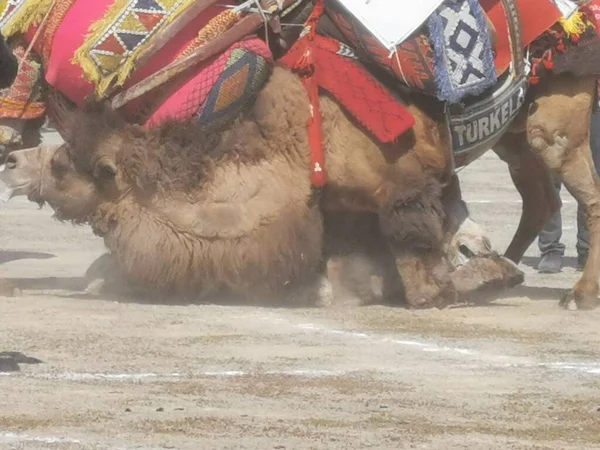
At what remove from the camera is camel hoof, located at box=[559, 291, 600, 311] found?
9.02 meters

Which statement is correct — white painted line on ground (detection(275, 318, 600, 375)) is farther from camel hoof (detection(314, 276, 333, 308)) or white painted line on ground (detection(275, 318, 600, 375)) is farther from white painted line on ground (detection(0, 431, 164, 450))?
white painted line on ground (detection(0, 431, 164, 450))

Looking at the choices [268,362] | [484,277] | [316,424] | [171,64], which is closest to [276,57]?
[171,64]

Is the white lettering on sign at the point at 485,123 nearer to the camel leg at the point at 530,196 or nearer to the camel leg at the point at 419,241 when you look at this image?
the camel leg at the point at 419,241

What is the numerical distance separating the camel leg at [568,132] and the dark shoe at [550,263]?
7.14ft

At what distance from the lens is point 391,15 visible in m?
8.73

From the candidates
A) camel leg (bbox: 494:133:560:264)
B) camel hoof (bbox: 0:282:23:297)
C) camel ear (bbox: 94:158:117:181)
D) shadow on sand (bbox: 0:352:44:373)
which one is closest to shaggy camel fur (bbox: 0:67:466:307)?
camel ear (bbox: 94:158:117:181)

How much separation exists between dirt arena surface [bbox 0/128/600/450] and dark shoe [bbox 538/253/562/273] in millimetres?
1736

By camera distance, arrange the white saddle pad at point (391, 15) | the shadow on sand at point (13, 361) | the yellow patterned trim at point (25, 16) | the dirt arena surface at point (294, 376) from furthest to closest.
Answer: the yellow patterned trim at point (25, 16)
the white saddle pad at point (391, 15)
the shadow on sand at point (13, 361)
the dirt arena surface at point (294, 376)

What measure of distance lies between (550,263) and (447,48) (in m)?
3.29

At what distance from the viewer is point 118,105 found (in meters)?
8.74

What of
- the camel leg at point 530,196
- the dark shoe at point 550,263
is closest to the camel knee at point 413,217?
the camel leg at point 530,196

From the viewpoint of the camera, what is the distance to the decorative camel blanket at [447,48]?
871 cm

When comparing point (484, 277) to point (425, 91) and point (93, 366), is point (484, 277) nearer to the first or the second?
point (425, 91)

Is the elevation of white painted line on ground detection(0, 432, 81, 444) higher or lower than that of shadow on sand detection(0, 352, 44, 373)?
higher
